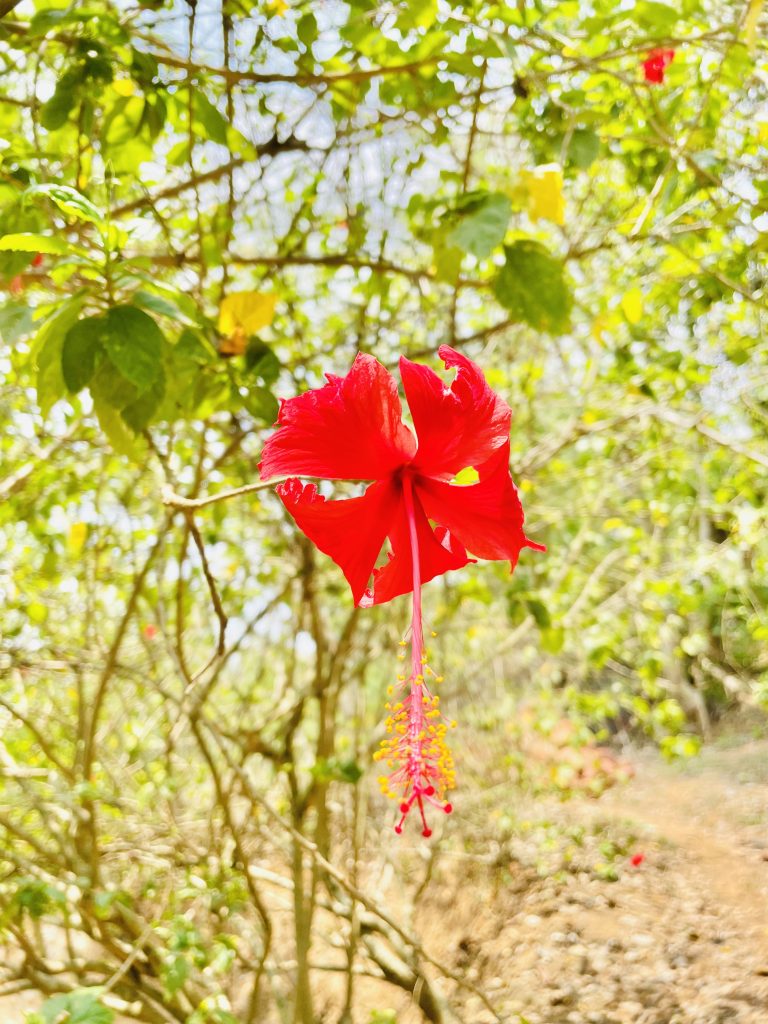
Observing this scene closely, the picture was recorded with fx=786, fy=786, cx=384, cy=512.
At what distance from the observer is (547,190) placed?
4.73 feet

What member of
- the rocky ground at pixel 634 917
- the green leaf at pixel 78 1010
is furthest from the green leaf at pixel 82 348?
the rocky ground at pixel 634 917

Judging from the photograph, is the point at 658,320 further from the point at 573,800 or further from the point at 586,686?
the point at 586,686

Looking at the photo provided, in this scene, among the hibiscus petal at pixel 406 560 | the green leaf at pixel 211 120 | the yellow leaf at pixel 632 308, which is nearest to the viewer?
the hibiscus petal at pixel 406 560

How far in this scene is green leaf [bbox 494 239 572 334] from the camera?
120 cm

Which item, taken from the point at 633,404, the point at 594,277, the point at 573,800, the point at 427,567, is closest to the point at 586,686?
the point at 573,800

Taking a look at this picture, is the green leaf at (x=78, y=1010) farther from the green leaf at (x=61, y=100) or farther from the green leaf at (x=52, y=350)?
the green leaf at (x=61, y=100)

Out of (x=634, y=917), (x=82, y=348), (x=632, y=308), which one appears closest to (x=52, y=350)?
(x=82, y=348)

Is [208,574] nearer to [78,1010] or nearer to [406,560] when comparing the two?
[406,560]

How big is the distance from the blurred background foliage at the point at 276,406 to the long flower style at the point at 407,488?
0.10 meters

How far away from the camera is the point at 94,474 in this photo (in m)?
2.18

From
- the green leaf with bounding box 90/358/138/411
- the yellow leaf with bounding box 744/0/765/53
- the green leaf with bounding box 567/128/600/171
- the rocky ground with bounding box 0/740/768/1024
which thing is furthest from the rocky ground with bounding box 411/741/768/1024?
the yellow leaf with bounding box 744/0/765/53

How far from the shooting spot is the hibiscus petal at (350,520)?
69 cm

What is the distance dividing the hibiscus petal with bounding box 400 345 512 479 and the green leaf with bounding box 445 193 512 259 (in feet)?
1.36

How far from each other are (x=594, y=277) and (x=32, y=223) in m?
1.97
